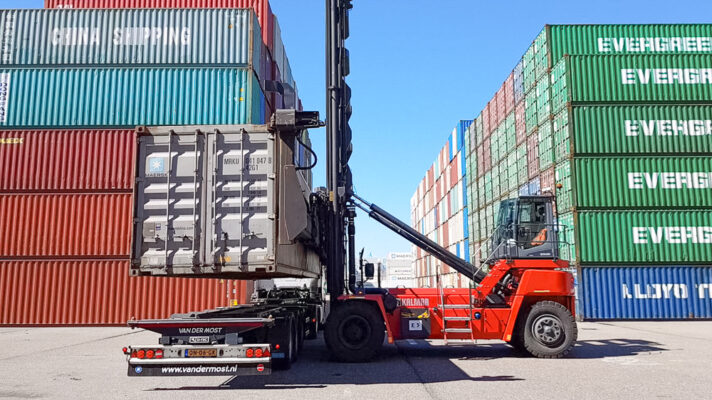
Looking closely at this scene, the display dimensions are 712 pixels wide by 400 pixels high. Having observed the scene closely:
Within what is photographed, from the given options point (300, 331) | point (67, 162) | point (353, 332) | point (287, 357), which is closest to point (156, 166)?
point (287, 357)

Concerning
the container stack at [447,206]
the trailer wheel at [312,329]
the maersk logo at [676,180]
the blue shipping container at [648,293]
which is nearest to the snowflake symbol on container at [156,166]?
the trailer wheel at [312,329]

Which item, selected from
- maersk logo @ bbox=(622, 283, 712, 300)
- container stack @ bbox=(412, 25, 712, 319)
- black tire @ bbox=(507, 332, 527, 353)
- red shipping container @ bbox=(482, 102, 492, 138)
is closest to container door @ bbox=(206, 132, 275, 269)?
black tire @ bbox=(507, 332, 527, 353)

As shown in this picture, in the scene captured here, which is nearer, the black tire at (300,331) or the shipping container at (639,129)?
the black tire at (300,331)

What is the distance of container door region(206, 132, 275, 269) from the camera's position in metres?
8.12

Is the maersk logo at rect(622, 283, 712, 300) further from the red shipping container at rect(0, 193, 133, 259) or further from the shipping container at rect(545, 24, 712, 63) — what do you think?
the red shipping container at rect(0, 193, 133, 259)

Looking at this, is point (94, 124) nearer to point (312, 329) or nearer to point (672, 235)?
point (312, 329)

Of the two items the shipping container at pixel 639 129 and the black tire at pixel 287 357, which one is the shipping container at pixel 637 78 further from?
the black tire at pixel 287 357

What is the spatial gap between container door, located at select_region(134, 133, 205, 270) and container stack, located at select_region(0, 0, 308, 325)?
450 inches

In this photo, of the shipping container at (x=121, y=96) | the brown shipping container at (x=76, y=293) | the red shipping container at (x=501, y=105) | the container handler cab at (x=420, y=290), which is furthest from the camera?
the red shipping container at (x=501, y=105)

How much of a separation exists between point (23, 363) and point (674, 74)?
24.3 meters

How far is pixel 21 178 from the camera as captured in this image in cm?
2012

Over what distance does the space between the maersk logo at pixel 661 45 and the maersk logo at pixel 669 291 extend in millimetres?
9744

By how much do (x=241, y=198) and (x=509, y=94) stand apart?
2517cm

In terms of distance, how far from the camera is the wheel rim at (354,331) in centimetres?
1066
